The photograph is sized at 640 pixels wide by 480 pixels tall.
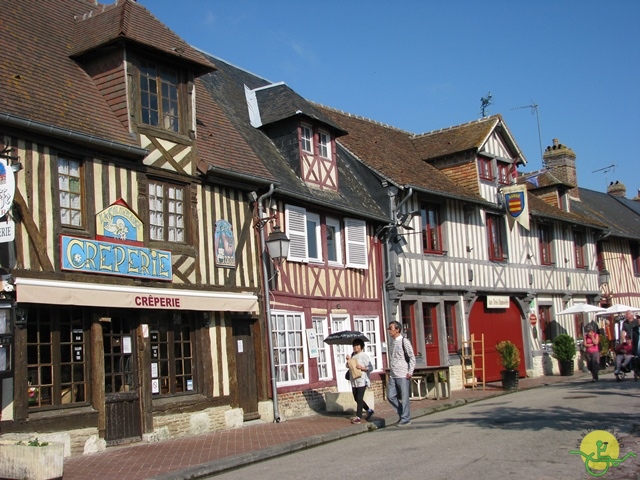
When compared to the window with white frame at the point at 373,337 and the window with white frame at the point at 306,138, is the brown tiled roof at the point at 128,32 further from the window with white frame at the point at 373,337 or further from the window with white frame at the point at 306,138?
the window with white frame at the point at 373,337

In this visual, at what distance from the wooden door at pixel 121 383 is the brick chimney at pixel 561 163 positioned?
942 inches

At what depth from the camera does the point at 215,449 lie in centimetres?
1119

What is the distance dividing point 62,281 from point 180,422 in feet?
10.9

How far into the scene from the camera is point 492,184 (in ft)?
78.4

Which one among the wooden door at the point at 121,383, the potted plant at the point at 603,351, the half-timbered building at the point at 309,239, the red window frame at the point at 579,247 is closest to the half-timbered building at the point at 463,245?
the half-timbered building at the point at 309,239

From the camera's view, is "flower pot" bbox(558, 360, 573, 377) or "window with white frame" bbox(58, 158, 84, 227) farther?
"flower pot" bbox(558, 360, 573, 377)

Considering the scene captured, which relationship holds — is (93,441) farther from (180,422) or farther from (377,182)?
(377,182)

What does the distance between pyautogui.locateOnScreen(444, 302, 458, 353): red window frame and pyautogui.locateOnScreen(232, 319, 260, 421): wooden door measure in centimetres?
819

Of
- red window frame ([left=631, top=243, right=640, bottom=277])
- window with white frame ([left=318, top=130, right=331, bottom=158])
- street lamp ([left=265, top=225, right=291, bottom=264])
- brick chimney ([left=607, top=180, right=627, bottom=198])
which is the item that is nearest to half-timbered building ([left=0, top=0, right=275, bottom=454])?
street lamp ([left=265, top=225, right=291, bottom=264])

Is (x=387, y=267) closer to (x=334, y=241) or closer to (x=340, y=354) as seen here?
(x=334, y=241)

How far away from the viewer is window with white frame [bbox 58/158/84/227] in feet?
37.0

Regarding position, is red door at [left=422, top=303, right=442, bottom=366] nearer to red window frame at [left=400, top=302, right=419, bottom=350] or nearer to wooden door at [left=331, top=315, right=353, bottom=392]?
red window frame at [left=400, top=302, right=419, bottom=350]

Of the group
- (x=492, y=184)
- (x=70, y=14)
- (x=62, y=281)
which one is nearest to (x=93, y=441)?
(x=62, y=281)

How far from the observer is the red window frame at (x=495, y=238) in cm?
2375
